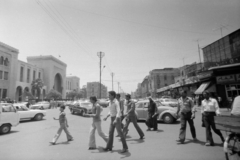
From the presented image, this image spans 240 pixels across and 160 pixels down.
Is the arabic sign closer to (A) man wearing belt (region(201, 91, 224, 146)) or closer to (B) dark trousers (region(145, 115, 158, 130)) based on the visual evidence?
(B) dark trousers (region(145, 115, 158, 130))

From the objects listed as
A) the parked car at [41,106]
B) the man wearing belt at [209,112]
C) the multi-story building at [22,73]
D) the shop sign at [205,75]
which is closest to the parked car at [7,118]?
the man wearing belt at [209,112]

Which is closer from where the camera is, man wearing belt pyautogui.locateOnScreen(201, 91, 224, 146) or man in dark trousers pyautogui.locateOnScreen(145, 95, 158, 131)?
man wearing belt pyautogui.locateOnScreen(201, 91, 224, 146)

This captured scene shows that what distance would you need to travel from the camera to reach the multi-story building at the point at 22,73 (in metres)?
42.6

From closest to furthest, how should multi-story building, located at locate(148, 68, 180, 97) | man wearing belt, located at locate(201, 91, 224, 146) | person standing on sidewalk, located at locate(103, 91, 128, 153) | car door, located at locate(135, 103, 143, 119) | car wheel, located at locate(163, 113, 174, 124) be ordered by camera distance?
person standing on sidewalk, located at locate(103, 91, 128, 153), man wearing belt, located at locate(201, 91, 224, 146), car wheel, located at locate(163, 113, 174, 124), car door, located at locate(135, 103, 143, 119), multi-story building, located at locate(148, 68, 180, 97)

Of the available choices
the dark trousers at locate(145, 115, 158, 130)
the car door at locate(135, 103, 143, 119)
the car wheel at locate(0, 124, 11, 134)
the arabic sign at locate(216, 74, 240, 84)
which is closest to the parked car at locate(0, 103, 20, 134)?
the car wheel at locate(0, 124, 11, 134)

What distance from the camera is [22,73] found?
5741 cm

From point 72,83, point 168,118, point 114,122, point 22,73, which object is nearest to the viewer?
point 114,122

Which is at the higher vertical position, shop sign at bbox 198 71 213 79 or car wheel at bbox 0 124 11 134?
shop sign at bbox 198 71 213 79

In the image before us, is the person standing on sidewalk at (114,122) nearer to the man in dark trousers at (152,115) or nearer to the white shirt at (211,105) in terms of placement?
the white shirt at (211,105)

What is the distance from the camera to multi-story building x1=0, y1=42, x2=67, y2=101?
140 ft

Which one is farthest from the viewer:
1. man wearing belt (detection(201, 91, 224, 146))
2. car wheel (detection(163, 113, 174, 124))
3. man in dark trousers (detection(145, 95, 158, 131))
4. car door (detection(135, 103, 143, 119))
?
car door (detection(135, 103, 143, 119))

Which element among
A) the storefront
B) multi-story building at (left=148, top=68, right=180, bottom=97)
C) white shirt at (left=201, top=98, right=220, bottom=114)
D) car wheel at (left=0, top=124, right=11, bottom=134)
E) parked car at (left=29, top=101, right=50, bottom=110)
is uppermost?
multi-story building at (left=148, top=68, right=180, bottom=97)

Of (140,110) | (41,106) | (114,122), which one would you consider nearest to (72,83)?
(41,106)

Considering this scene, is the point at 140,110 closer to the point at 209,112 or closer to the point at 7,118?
the point at 209,112
